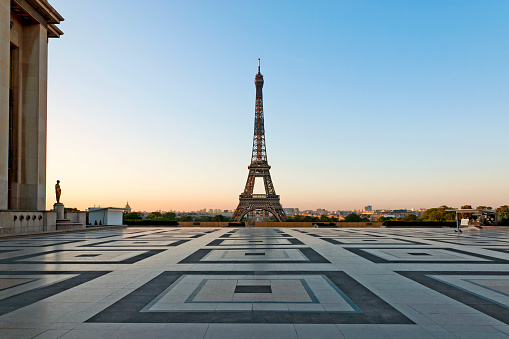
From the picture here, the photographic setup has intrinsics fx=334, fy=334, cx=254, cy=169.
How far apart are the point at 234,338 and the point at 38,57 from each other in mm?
32471

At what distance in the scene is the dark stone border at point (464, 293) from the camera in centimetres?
597

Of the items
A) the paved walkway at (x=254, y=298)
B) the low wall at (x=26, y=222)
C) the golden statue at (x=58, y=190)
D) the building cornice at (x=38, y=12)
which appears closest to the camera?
the paved walkway at (x=254, y=298)

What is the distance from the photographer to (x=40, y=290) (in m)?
7.54

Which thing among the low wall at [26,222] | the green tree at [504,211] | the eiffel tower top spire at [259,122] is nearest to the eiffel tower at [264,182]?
the eiffel tower top spire at [259,122]

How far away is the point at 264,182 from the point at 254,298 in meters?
66.5

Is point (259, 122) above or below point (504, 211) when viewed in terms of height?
above

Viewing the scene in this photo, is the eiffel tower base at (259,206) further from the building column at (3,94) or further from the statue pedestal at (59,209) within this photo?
the building column at (3,94)

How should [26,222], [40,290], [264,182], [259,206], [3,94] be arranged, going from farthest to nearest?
1. [264,182]
2. [259,206]
3. [26,222]
4. [3,94]
5. [40,290]

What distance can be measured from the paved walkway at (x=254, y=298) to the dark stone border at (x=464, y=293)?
21 millimetres

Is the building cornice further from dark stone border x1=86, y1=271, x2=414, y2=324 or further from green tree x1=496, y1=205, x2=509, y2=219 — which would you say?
green tree x1=496, y1=205, x2=509, y2=219

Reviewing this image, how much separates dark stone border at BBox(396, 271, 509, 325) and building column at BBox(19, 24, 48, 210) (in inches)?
1154

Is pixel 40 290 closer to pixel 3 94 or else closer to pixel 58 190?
pixel 3 94

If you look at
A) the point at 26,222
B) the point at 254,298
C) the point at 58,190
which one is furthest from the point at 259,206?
the point at 254,298

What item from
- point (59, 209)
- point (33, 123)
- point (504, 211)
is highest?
Result: point (33, 123)
